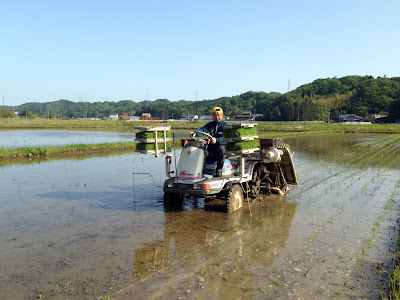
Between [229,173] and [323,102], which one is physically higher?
[323,102]

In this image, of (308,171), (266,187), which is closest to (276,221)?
(266,187)

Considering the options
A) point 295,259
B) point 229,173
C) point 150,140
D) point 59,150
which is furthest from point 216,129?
point 59,150

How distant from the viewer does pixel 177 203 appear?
29.0ft

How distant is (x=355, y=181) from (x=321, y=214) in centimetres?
507

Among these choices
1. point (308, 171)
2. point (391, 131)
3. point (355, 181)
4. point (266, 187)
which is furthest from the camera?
point (391, 131)

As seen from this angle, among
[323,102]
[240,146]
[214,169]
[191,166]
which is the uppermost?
[323,102]

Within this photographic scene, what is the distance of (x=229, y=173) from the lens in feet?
27.8

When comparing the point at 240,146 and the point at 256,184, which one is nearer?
the point at 240,146

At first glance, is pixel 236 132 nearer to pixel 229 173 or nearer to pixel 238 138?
pixel 238 138

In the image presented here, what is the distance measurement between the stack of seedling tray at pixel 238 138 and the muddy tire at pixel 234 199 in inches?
36.2

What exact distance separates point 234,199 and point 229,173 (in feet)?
2.25

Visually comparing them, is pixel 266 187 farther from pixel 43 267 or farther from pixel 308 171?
pixel 43 267

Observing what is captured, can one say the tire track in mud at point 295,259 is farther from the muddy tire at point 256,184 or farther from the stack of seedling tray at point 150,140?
the stack of seedling tray at point 150,140

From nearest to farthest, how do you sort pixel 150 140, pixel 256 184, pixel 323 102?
pixel 150 140
pixel 256 184
pixel 323 102
